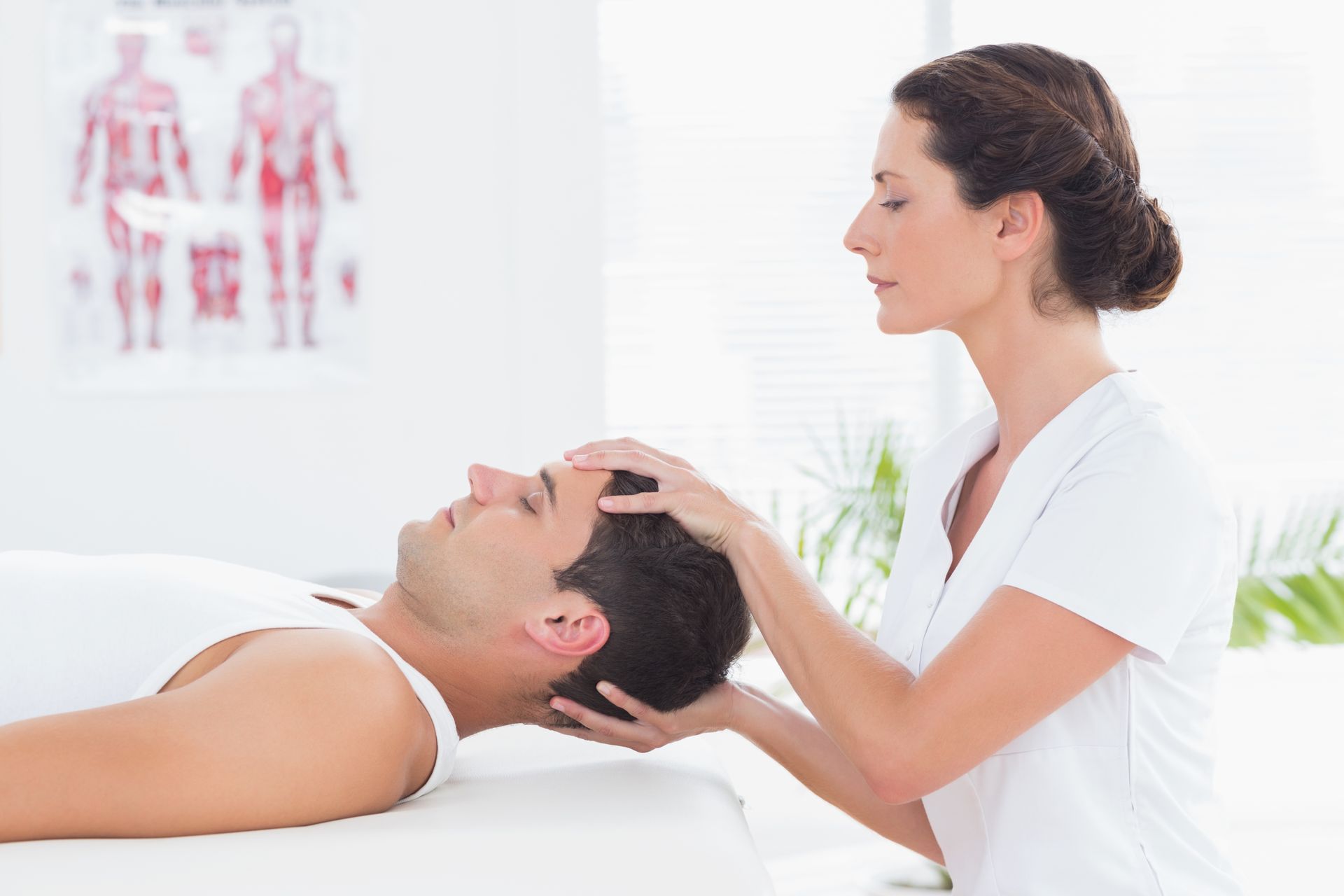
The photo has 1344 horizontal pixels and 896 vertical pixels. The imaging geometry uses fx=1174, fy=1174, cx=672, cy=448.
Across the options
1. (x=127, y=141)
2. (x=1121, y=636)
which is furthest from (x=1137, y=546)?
(x=127, y=141)

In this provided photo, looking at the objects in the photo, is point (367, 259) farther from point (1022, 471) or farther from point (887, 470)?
point (1022, 471)

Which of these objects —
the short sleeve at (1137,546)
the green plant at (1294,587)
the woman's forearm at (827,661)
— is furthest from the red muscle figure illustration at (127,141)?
the green plant at (1294,587)

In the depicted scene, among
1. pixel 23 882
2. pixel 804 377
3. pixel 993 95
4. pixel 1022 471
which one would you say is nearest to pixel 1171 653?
pixel 1022 471

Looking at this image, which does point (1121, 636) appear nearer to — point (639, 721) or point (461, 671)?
point (639, 721)

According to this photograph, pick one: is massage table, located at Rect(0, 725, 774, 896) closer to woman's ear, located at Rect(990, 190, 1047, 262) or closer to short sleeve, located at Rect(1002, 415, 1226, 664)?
short sleeve, located at Rect(1002, 415, 1226, 664)

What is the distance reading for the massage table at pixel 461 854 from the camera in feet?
3.21

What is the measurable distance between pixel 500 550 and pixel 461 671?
0.53ft

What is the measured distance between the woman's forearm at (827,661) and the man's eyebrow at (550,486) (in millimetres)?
245

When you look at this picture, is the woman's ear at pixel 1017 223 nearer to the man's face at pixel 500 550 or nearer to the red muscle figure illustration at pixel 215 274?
the man's face at pixel 500 550

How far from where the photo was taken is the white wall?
10.00 ft

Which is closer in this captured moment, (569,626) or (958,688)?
(958,688)

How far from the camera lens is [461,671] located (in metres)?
1.47

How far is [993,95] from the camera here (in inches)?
52.5

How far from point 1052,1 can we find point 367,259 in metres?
2.01
